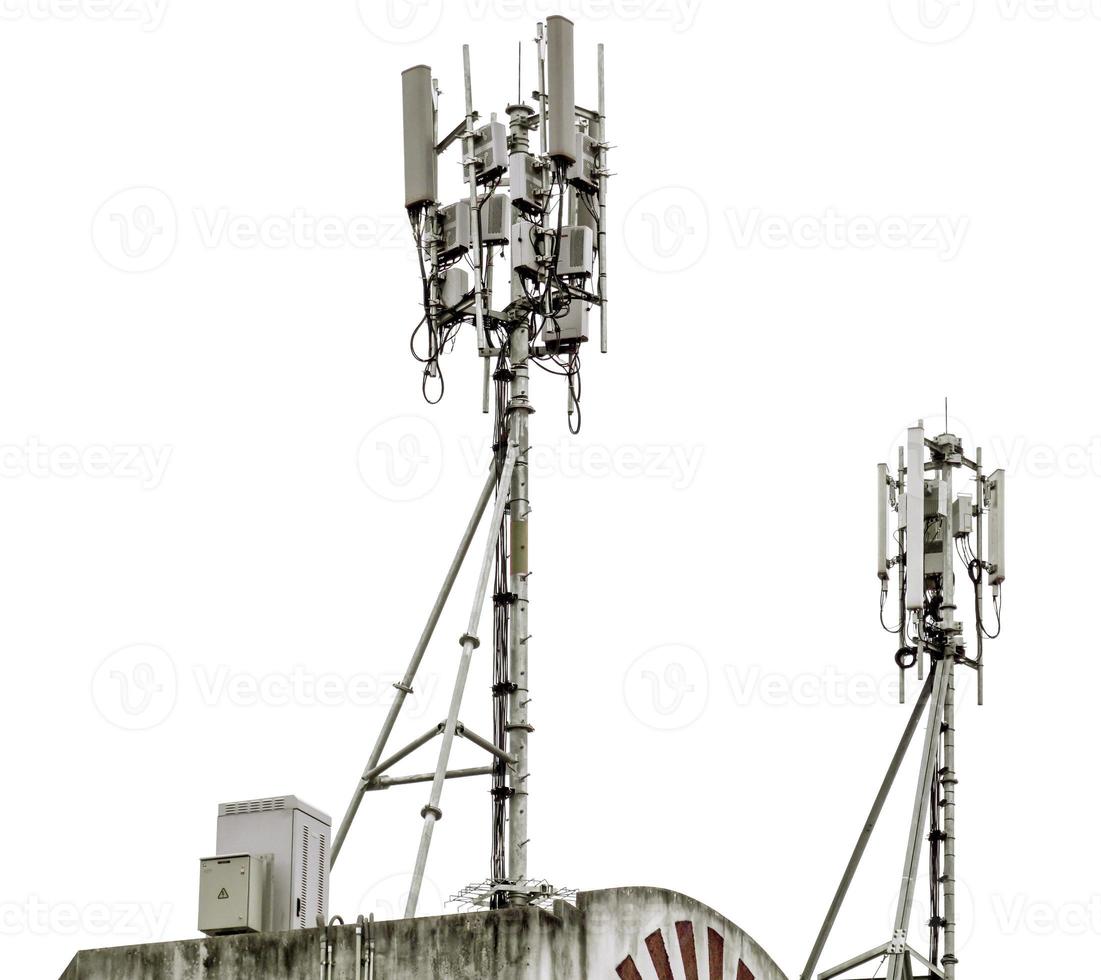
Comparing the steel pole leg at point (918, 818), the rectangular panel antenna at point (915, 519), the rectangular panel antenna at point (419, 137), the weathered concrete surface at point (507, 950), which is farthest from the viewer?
the rectangular panel antenna at point (915, 519)

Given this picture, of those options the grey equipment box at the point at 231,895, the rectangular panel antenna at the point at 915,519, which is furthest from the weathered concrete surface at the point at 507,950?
the rectangular panel antenna at the point at 915,519

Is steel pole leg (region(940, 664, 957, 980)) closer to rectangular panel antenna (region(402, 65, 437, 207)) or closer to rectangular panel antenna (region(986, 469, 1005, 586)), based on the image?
rectangular panel antenna (region(986, 469, 1005, 586))

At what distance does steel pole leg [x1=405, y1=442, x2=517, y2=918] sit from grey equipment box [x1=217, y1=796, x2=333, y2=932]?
1506 millimetres

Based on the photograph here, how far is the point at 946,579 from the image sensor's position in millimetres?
57219

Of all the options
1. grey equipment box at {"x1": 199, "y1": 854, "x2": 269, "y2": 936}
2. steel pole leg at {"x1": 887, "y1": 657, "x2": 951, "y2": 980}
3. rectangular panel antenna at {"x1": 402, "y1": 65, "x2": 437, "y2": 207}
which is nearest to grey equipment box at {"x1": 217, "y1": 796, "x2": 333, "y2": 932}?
grey equipment box at {"x1": 199, "y1": 854, "x2": 269, "y2": 936}

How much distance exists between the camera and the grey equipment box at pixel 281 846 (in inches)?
1772

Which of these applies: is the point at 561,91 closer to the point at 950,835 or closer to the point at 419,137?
the point at 419,137

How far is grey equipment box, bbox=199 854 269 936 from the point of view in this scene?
44.3 metres

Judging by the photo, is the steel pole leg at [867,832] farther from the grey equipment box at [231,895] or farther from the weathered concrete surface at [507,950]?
the grey equipment box at [231,895]

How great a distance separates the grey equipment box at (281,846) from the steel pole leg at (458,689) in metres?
1.51

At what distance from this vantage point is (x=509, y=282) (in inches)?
2026

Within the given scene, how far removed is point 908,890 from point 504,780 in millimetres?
8925

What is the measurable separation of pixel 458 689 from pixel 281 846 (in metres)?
4.55

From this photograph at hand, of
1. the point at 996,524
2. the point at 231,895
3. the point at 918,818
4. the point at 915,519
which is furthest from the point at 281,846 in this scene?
the point at 996,524
